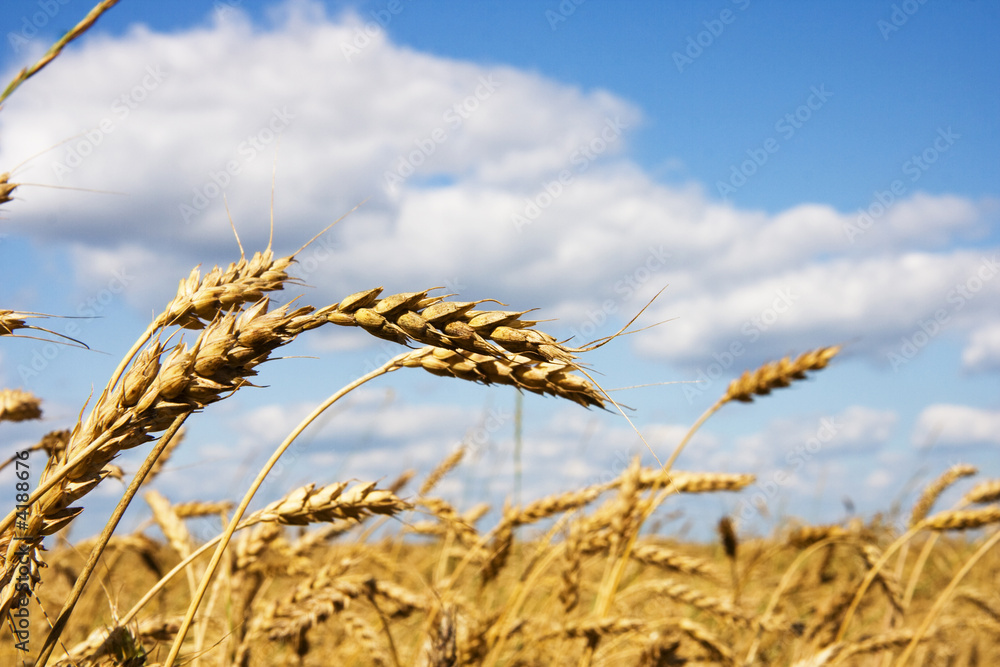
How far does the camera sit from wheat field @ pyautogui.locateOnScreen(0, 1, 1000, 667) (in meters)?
1.08

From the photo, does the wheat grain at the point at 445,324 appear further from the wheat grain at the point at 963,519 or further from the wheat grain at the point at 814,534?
the wheat grain at the point at 814,534

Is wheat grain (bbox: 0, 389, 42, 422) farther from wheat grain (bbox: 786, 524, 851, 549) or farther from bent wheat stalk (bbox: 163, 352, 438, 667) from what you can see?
wheat grain (bbox: 786, 524, 851, 549)

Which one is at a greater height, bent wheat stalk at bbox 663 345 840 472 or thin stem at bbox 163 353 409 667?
bent wheat stalk at bbox 663 345 840 472

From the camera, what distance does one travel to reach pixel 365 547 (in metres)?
3.48

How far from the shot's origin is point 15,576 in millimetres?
1078

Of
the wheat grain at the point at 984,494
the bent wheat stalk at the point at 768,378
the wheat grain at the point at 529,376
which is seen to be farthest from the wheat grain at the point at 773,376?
the wheat grain at the point at 529,376

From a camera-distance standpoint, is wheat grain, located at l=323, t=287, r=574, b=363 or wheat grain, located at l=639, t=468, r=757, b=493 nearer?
wheat grain, located at l=323, t=287, r=574, b=363

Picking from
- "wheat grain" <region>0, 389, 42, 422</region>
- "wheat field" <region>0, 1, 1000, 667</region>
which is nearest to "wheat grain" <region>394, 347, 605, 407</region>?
"wheat field" <region>0, 1, 1000, 667</region>

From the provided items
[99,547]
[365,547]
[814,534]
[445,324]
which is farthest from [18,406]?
[814,534]

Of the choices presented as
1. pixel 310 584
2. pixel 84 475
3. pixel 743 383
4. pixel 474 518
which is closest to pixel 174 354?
pixel 84 475

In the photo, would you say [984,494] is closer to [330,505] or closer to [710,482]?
[710,482]

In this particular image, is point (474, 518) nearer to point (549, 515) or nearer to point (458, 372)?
point (549, 515)

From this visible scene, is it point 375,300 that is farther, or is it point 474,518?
point 474,518

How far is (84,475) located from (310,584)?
139 cm
